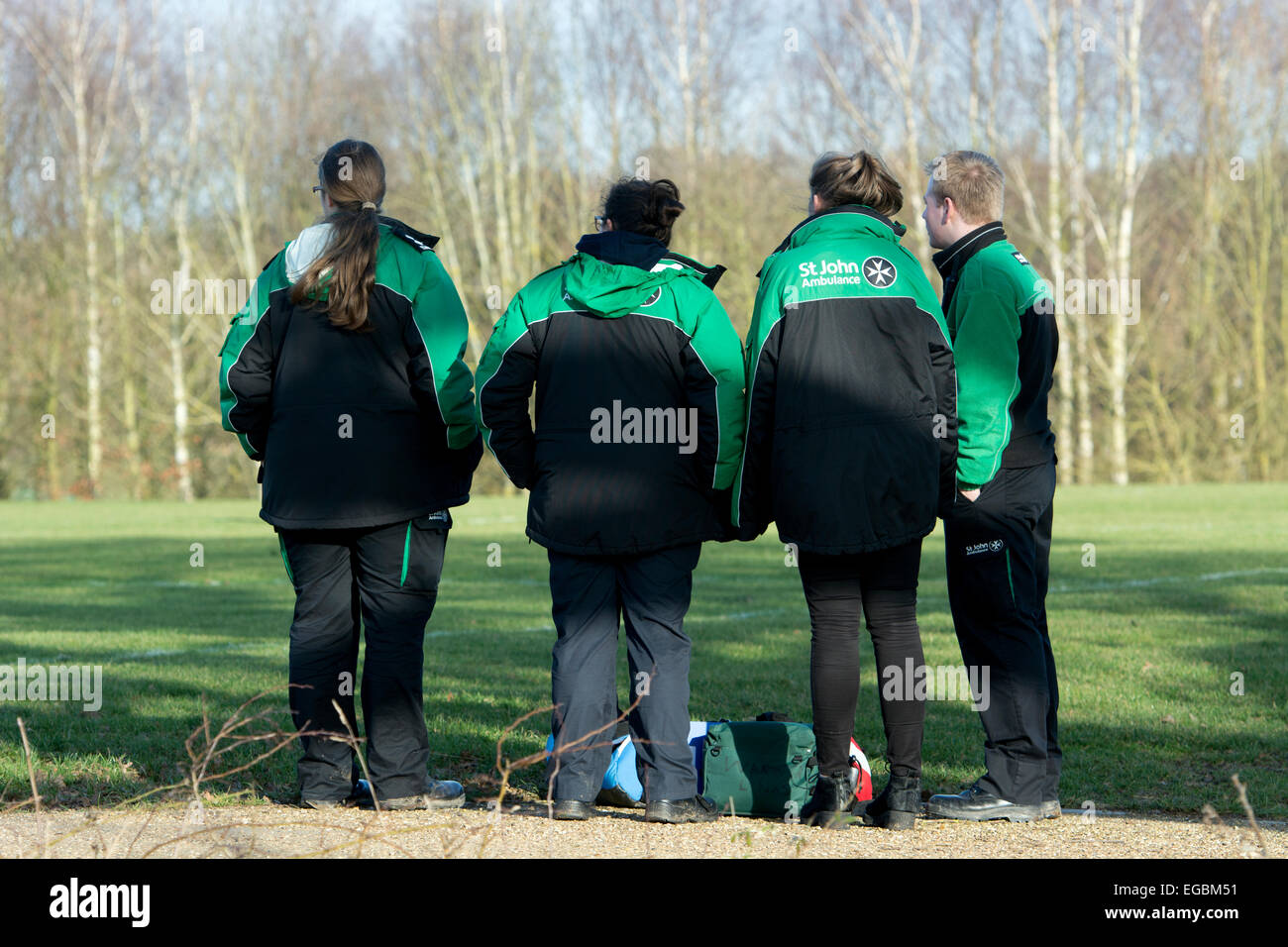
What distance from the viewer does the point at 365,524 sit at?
4.69m

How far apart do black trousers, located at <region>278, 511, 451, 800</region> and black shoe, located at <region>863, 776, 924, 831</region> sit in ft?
5.31

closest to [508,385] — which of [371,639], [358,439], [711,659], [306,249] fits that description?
[358,439]

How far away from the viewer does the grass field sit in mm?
5727

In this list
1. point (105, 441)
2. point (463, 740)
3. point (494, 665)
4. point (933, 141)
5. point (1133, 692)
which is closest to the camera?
point (463, 740)

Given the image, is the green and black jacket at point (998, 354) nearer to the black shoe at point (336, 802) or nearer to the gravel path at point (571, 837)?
the gravel path at point (571, 837)

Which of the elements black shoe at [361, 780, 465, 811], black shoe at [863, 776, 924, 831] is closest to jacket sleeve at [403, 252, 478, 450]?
black shoe at [361, 780, 465, 811]

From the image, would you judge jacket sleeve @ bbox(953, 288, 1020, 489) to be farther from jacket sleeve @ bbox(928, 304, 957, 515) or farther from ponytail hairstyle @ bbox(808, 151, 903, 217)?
ponytail hairstyle @ bbox(808, 151, 903, 217)

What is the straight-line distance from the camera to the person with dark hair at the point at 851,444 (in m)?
4.48

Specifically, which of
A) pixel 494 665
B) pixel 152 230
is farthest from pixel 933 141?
pixel 494 665

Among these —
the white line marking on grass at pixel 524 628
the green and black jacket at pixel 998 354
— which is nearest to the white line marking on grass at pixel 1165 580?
the white line marking on grass at pixel 524 628

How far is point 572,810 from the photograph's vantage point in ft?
15.0

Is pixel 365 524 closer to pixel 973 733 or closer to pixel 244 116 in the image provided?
pixel 973 733

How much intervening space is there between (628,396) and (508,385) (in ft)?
1.39
